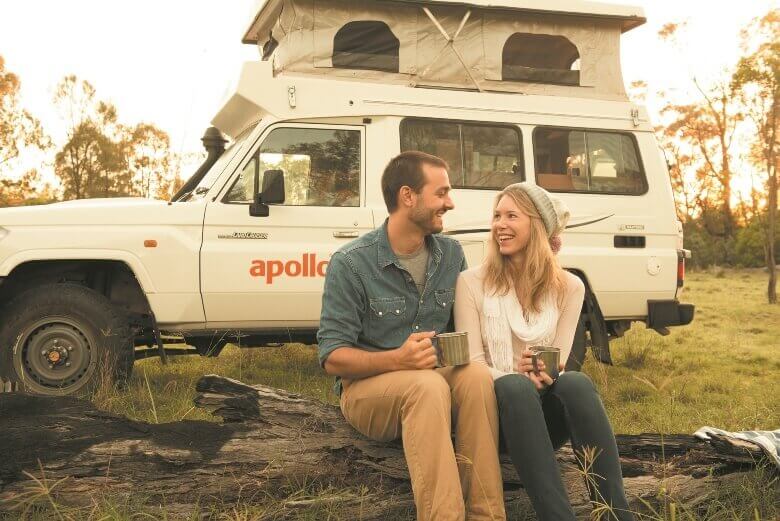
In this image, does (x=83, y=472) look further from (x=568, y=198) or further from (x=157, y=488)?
(x=568, y=198)

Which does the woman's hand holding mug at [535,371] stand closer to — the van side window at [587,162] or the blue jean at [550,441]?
the blue jean at [550,441]

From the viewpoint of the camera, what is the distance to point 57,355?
5.18 metres

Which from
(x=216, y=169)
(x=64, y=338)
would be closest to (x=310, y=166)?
(x=216, y=169)

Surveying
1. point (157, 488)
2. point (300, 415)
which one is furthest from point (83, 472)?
point (300, 415)

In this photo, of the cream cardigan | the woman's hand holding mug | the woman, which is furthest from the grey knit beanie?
the woman's hand holding mug

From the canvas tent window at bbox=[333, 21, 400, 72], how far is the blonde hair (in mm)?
→ 2897

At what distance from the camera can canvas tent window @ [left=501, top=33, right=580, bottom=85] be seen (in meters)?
6.17

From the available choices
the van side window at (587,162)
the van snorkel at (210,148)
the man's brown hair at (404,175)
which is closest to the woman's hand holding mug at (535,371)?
the man's brown hair at (404,175)

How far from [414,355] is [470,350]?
46 cm

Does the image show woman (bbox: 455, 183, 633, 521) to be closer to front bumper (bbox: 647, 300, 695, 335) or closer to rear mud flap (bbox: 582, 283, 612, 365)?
rear mud flap (bbox: 582, 283, 612, 365)

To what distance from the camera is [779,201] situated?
25969 mm

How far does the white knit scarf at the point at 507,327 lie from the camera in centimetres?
320

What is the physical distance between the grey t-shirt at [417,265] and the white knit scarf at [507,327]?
0.91 ft

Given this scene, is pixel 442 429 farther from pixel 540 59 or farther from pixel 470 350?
pixel 540 59
